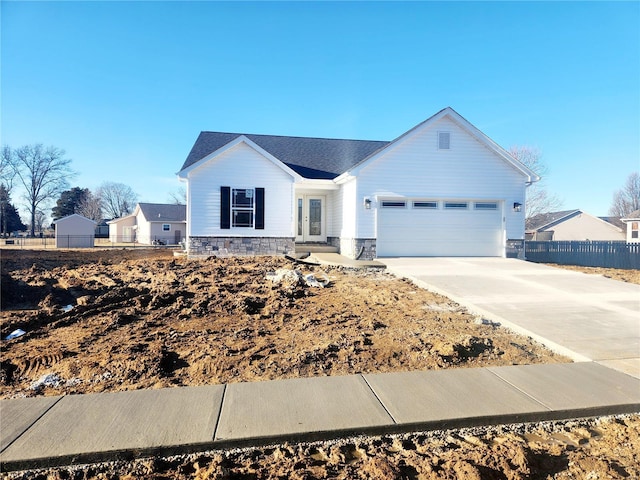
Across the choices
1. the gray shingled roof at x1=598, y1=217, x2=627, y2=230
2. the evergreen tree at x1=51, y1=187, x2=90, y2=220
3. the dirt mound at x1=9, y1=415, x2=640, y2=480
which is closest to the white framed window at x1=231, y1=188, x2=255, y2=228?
the dirt mound at x1=9, y1=415, x2=640, y2=480

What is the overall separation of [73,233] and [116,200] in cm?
4120

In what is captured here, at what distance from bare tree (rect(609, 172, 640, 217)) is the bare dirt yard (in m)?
57.8

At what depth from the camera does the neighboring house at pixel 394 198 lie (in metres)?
12.9

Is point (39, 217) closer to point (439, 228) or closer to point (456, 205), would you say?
point (439, 228)

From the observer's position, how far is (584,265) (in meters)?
15.4

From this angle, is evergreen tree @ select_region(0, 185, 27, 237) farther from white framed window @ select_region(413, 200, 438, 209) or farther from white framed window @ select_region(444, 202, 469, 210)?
white framed window @ select_region(444, 202, 469, 210)

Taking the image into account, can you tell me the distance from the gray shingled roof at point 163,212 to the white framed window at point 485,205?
33.1m

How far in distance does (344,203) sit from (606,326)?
955cm

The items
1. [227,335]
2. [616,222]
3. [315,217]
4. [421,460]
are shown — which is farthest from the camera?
[616,222]

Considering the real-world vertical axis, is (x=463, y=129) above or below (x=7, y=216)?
above

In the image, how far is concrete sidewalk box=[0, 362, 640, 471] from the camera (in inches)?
96.7

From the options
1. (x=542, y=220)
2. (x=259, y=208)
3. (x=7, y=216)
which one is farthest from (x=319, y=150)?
(x=7, y=216)

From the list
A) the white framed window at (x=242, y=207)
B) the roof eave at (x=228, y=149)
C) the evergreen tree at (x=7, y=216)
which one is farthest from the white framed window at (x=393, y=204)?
the evergreen tree at (x=7, y=216)

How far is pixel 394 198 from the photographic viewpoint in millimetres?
12969
